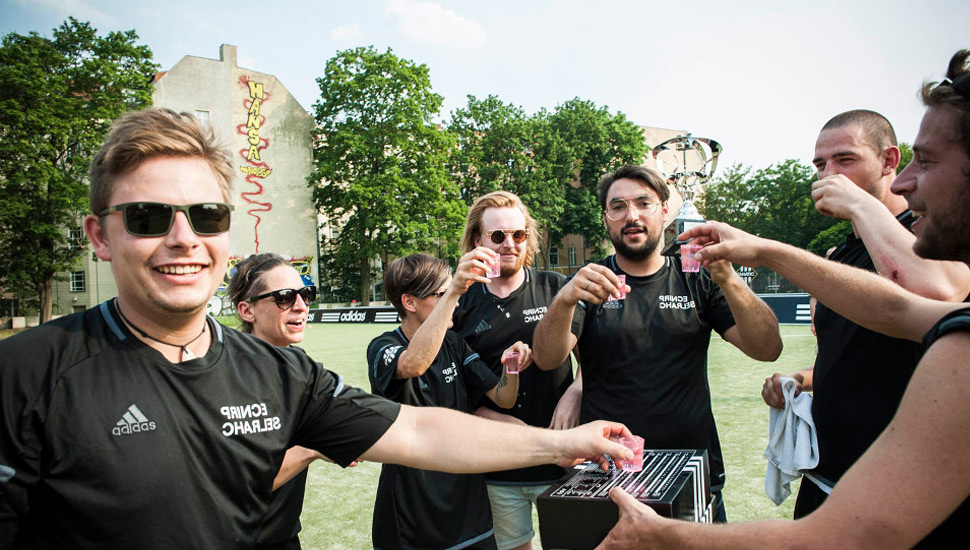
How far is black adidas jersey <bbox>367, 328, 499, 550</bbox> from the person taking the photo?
11.3 feet

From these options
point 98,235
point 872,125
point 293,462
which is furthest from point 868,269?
point 98,235

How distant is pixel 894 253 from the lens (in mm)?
2680

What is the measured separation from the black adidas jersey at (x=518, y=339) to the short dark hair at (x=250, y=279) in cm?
134

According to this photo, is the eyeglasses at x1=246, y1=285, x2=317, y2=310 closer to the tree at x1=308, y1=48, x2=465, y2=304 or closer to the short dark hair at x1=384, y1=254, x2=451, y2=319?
the short dark hair at x1=384, y1=254, x2=451, y2=319

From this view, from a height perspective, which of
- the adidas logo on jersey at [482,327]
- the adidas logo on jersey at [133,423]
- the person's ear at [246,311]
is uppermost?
the person's ear at [246,311]

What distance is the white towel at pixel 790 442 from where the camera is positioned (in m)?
3.30

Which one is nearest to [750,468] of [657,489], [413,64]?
[657,489]

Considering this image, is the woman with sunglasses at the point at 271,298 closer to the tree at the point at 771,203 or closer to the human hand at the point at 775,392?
the human hand at the point at 775,392

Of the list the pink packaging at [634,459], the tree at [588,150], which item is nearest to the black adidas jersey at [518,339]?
the pink packaging at [634,459]

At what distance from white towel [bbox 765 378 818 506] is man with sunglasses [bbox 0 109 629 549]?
5.08ft

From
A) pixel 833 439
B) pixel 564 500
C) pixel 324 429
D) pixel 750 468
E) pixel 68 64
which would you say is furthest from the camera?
pixel 68 64

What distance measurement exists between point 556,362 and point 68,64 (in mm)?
43250

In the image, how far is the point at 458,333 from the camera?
14.2ft

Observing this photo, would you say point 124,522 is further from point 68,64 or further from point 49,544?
point 68,64
